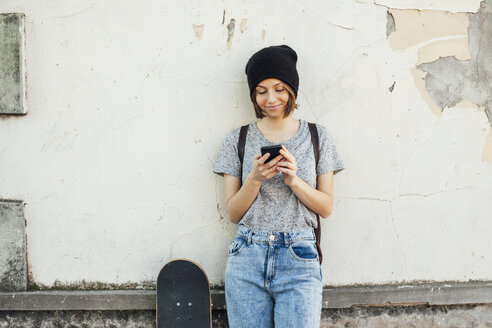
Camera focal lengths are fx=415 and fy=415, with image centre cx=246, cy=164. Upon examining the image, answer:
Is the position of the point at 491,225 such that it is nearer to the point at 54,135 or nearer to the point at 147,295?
the point at 147,295

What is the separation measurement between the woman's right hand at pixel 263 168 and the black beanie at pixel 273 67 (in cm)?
42

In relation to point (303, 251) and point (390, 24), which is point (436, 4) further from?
point (303, 251)

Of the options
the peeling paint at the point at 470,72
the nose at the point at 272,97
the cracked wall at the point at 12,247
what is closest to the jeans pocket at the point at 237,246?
the nose at the point at 272,97

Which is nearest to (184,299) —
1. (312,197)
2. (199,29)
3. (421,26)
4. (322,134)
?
(312,197)

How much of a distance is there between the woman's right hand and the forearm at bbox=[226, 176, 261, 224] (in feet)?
0.12

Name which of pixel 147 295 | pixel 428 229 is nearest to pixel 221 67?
pixel 147 295

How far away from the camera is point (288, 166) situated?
6.58ft

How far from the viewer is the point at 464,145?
8.75ft

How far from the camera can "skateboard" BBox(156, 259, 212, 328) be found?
2512 mm

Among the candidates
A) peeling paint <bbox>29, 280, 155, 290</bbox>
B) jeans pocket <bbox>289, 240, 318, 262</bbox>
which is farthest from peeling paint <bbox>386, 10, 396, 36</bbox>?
peeling paint <bbox>29, 280, 155, 290</bbox>

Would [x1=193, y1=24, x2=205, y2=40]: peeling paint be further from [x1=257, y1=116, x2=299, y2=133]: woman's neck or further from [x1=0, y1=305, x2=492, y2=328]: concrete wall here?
[x1=0, y1=305, x2=492, y2=328]: concrete wall

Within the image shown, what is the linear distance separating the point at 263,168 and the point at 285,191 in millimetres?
257

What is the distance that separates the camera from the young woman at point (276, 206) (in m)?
2.04

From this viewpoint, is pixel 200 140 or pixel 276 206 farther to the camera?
pixel 200 140
